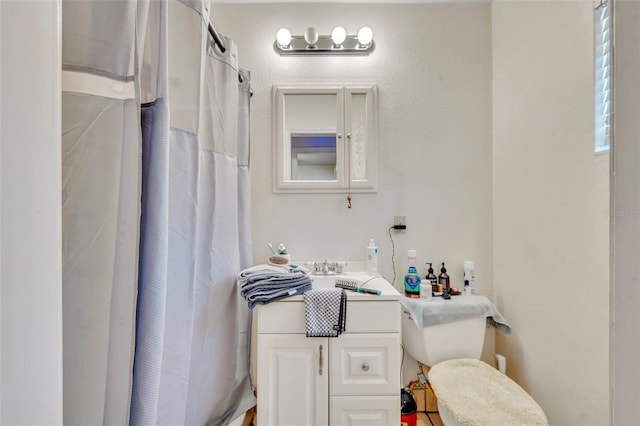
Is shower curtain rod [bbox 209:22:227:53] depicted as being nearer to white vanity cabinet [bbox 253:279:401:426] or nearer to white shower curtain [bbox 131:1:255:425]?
white shower curtain [bbox 131:1:255:425]

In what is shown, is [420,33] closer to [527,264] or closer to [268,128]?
[268,128]

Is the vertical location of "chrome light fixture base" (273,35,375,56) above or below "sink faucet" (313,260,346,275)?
above

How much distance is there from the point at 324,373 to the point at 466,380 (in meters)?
0.61

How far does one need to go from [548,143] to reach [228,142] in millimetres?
1395

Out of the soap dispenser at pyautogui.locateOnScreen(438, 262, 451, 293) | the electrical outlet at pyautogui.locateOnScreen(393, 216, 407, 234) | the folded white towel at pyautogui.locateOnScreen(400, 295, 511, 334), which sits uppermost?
the electrical outlet at pyautogui.locateOnScreen(393, 216, 407, 234)

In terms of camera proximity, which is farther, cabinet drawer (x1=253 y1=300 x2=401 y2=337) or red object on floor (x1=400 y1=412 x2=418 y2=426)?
red object on floor (x1=400 y1=412 x2=418 y2=426)

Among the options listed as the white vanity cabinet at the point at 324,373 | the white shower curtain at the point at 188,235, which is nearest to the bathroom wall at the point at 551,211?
the white vanity cabinet at the point at 324,373

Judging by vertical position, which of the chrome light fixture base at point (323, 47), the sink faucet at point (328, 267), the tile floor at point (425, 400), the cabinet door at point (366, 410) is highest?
the chrome light fixture base at point (323, 47)

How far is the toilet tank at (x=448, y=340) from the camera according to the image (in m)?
1.40

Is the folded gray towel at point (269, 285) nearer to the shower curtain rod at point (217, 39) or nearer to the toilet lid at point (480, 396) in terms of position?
the toilet lid at point (480, 396)

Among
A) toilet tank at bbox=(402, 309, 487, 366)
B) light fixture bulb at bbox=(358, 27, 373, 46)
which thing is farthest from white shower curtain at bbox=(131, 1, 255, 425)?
toilet tank at bbox=(402, 309, 487, 366)

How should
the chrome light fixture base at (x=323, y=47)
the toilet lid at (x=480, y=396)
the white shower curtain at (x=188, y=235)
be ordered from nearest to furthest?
the white shower curtain at (x=188, y=235)
the toilet lid at (x=480, y=396)
the chrome light fixture base at (x=323, y=47)

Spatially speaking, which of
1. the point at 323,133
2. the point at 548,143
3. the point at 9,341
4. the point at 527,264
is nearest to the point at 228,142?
the point at 323,133

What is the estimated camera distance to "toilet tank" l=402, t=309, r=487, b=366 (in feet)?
4.58
